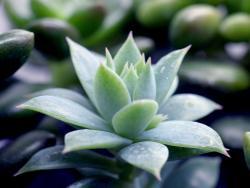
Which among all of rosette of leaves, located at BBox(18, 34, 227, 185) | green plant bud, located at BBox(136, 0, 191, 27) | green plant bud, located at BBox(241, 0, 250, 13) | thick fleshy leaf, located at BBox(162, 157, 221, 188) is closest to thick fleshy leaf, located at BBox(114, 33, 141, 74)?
rosette of leaves, located at BBox(18, 34, 227, 185)

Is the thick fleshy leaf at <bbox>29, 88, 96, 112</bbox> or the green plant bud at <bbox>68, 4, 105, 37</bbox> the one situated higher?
the green plant bud at <bbox>68, 4, 105, 37</bbox>

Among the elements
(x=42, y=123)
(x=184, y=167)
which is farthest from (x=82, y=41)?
(x=184, y=167)

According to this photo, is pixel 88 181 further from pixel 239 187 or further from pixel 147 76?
pixel 239 187

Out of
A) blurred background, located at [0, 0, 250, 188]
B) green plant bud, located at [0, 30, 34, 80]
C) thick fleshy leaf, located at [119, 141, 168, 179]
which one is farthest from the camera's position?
blurred background, located at [0, 0, 250, 188]

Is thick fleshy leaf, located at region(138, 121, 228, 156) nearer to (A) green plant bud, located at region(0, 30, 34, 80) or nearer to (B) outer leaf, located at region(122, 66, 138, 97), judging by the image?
(B) outer leaf, located at region(122, 66, 138, 97)

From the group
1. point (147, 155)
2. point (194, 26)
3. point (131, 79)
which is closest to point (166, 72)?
point (131, 79)

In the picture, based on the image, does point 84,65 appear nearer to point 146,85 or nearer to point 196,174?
point 146,85
